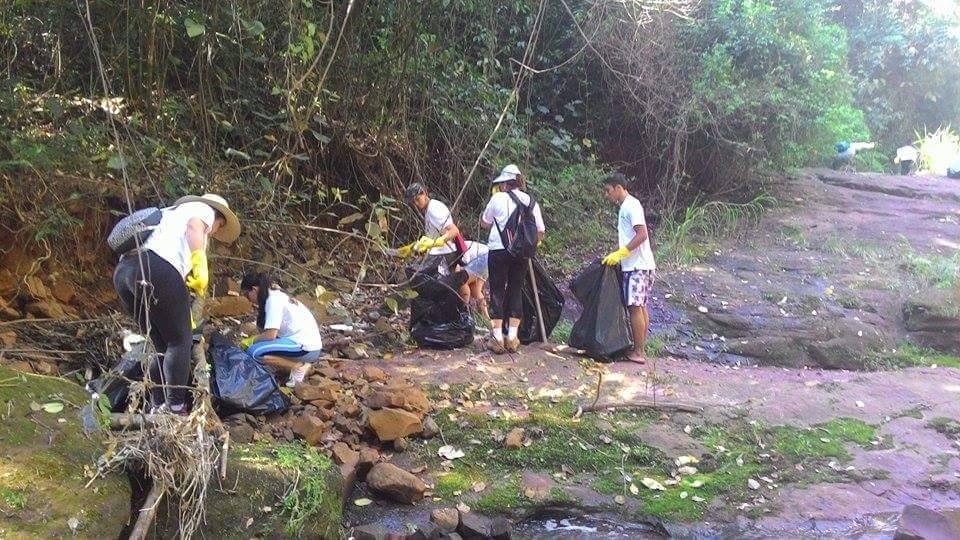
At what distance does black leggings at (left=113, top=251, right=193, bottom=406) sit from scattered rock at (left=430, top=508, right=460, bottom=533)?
1400 mm

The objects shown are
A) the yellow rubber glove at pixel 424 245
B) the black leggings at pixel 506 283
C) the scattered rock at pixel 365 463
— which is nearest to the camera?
the scattered rock at pixel 365 463

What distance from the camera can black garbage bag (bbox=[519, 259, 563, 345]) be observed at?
19.8 feet

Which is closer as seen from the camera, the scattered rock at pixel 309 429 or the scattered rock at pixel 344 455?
the scattered rock at pixel 344 455

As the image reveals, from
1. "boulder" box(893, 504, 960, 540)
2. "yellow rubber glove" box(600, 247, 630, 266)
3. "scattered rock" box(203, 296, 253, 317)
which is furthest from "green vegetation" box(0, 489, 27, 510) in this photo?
"yellow rubber glove" box(600, 247, 630, 266)

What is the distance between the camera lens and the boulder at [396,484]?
12.4ft

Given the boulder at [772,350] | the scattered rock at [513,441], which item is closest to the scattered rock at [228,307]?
the scattered rock at [513,441]

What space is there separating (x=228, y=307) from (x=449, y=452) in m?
2.54

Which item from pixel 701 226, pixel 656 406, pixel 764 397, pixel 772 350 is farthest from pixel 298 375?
pixel 701 226

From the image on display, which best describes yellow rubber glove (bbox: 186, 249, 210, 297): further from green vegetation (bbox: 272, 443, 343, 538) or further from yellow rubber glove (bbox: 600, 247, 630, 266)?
yellow rubber glove (bbox: 600, 247, 630, 266)

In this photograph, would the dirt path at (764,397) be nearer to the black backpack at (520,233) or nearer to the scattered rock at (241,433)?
the scattered rock at (241,433)

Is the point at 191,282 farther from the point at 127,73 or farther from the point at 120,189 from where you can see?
the point at 127,73

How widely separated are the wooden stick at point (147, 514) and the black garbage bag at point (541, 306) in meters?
3.55

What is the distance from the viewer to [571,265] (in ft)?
28.6

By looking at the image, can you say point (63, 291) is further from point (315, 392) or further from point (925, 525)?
point (925, 525)
